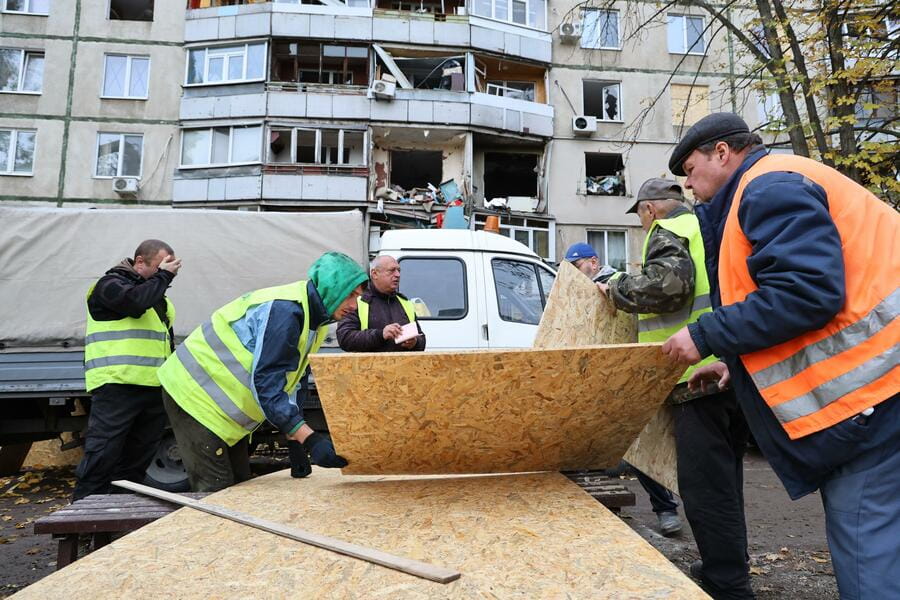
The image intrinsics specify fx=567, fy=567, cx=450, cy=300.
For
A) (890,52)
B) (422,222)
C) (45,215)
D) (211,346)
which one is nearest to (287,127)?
(422,222)

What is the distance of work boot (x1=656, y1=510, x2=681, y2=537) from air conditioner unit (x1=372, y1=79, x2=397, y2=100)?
661 inches

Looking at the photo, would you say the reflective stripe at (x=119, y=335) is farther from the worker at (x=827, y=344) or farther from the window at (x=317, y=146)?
the window at (x=317, y=146)

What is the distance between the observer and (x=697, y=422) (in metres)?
2.68

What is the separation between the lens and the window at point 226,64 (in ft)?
61.7

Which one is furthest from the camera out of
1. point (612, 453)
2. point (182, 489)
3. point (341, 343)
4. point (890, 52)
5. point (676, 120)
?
point (676, 120)

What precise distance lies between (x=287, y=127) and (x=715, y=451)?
18266 mm

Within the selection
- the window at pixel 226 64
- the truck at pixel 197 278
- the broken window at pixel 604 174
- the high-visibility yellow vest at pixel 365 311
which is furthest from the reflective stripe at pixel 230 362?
the broken window at pixel 604 174

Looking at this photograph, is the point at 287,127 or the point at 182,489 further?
the point at 287,127

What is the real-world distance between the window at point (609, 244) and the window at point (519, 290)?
14616 mm

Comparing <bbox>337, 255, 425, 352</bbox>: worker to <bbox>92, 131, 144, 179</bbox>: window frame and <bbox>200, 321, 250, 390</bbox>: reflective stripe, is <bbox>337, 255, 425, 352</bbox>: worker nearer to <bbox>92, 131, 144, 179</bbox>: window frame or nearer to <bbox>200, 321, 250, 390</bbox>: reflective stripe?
<bbox>200, 321, 250, 390</bbox>: reflective stripe

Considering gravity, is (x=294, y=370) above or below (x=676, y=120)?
below

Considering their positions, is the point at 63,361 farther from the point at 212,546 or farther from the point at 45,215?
the point at 212,546

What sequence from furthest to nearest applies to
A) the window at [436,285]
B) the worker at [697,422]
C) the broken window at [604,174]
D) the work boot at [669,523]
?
the broken window at [604,174] < the window at [436,285] < the work boot at [669,523] < the worker at [697,422]

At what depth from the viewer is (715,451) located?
8.59ft
